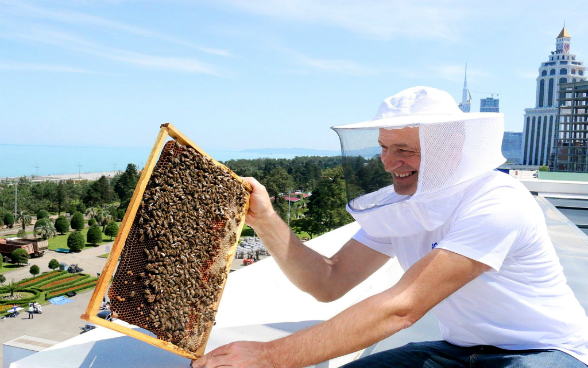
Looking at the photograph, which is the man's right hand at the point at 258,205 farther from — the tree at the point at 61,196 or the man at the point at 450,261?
the tree at the point at 61,196

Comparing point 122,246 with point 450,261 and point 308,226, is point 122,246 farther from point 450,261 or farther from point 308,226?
point 308,226

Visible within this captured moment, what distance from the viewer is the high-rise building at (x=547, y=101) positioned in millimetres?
130500

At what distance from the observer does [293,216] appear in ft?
232

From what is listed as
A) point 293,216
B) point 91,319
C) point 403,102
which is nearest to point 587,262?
point 403,102

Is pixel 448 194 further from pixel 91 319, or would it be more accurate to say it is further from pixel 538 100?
pixel 538 100

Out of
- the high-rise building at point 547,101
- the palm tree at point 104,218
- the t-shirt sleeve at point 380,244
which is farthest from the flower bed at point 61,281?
the high-rise building at point 547,101

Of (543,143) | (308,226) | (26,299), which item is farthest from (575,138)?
(26,299)

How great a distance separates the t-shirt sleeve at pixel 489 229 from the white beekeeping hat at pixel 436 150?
179 millimetres

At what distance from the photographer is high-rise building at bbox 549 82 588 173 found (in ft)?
309

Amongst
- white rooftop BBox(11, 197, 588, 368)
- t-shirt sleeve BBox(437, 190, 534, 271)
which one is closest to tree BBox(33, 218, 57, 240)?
white rooftop BBox(11, 197, 588, 368)

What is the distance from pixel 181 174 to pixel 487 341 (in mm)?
1506

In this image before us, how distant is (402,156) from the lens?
2.14m

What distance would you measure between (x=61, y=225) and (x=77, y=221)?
223 centimetres

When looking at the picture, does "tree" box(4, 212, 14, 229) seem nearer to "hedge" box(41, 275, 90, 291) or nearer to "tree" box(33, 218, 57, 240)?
"tree" box(33, 218, 57, 240)
